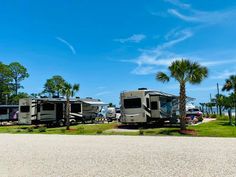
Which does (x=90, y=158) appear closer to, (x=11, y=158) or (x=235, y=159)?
(x=11, y=158)

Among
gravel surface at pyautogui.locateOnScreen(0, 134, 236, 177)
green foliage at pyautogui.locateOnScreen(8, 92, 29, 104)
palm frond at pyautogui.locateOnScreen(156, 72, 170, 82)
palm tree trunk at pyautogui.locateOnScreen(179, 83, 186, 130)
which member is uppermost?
green foliage at pyautogui.locateOnScreen(8, 92, 29, 104)

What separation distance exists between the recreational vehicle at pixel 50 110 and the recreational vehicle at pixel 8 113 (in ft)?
32.7

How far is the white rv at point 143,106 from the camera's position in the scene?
2152 centimetres

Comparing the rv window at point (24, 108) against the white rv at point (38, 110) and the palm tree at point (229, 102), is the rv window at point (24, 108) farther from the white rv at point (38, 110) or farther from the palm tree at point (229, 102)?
the palm tree at point (229, 102)

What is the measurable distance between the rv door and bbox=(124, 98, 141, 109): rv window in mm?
1476

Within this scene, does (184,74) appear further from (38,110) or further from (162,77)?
(38,110)

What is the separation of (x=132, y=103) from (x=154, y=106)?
1952mm

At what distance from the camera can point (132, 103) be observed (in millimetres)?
21969

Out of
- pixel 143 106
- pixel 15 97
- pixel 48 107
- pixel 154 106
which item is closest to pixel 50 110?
pixel 48 107

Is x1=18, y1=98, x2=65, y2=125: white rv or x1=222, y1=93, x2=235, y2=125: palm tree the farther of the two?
x1=18, y1=98, x2=65, y2=125: white rv

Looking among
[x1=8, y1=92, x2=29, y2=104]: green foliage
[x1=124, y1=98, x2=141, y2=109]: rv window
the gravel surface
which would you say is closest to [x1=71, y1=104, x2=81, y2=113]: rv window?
[x1=124, y1=98, x2=141, y2=109]: rv window

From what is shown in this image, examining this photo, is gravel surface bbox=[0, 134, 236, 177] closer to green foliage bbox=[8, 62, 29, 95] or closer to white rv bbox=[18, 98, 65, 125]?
white rv bbox=[18, 98, 65, 125]

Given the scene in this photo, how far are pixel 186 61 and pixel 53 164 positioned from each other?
12.7m

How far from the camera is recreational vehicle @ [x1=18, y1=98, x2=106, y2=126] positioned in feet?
86.7
